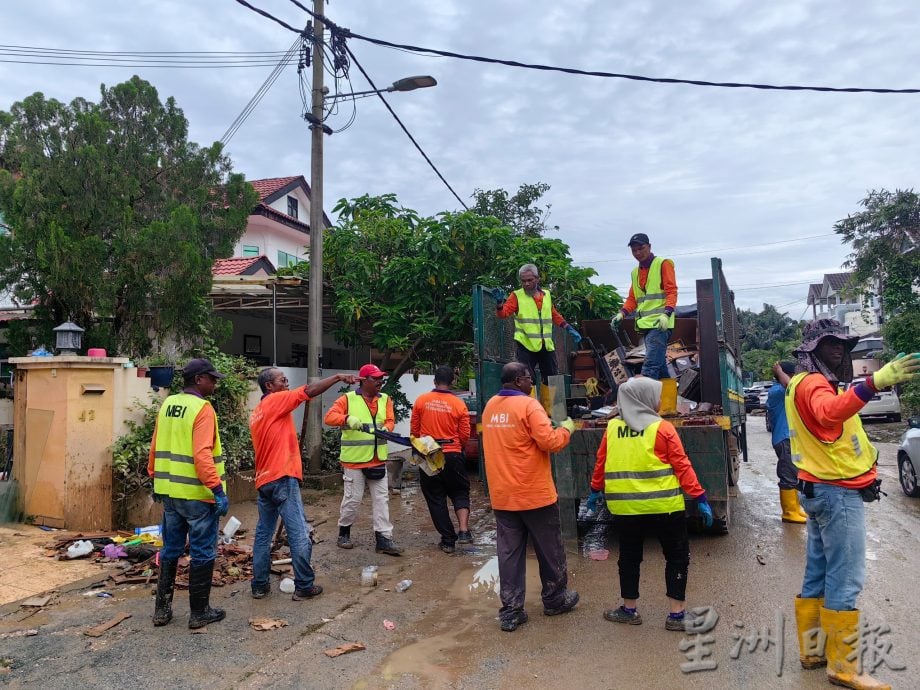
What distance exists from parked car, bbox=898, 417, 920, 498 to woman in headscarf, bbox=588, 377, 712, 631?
19.8 ft

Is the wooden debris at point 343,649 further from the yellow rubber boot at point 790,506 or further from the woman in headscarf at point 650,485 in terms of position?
the yellow rubber boot at point 790,506

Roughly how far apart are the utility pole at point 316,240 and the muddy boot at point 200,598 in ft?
15.5

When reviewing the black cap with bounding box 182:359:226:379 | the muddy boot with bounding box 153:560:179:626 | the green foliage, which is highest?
the green foliage

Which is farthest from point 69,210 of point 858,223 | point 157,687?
point 858,223

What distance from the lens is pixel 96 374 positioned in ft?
22.2

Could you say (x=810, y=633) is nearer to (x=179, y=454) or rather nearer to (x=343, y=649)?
(x=343, y=649)

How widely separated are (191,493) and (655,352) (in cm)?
421

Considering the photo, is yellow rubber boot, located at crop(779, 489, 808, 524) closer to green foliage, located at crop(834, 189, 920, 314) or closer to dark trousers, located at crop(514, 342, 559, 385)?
dark trousers, located at crop(514, 342, 559, 385)

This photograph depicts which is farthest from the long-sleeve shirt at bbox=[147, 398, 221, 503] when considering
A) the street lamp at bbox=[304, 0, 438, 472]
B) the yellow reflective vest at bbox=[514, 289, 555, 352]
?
the street lamp at bbox=[304, 0, 438, 472]

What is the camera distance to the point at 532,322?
6676 mm

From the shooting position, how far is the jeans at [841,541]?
3.37 meters

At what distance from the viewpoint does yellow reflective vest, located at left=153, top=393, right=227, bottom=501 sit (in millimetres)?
4488

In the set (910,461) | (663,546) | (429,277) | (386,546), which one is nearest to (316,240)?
(429,277)

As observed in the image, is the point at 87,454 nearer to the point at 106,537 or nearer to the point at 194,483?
the point at 106,537
